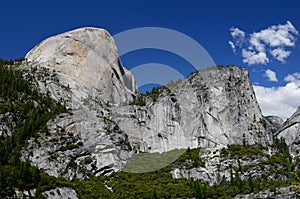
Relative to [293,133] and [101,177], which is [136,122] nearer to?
[101,177]

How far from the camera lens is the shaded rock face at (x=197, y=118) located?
145 m

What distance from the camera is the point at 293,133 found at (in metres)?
180

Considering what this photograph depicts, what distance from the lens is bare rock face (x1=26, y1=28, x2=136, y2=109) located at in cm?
15300

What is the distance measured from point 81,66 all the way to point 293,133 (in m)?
107

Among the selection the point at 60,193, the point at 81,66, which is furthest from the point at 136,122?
the point at 60,193

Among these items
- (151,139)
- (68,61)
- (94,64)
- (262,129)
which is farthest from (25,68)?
(262,129)

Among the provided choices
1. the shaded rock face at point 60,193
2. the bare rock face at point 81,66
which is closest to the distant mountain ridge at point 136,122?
the bare rock face at point 81,66

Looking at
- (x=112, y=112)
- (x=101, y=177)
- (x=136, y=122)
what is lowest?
(x=101, y=177)

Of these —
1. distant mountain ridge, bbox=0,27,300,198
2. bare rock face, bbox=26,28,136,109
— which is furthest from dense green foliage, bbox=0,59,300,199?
bare rock face, bbox=26,28,136,109

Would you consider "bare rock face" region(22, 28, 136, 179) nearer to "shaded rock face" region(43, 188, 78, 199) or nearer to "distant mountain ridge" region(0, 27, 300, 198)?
"distant mountain ridge" region(0, 27, 300, 198)

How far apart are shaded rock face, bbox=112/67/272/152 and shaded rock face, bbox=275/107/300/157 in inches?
750

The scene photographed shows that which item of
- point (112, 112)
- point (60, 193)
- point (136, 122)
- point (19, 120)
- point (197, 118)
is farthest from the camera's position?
point (197, 118)

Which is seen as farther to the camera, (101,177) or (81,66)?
(81,66)

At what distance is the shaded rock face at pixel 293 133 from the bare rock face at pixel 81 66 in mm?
79625
